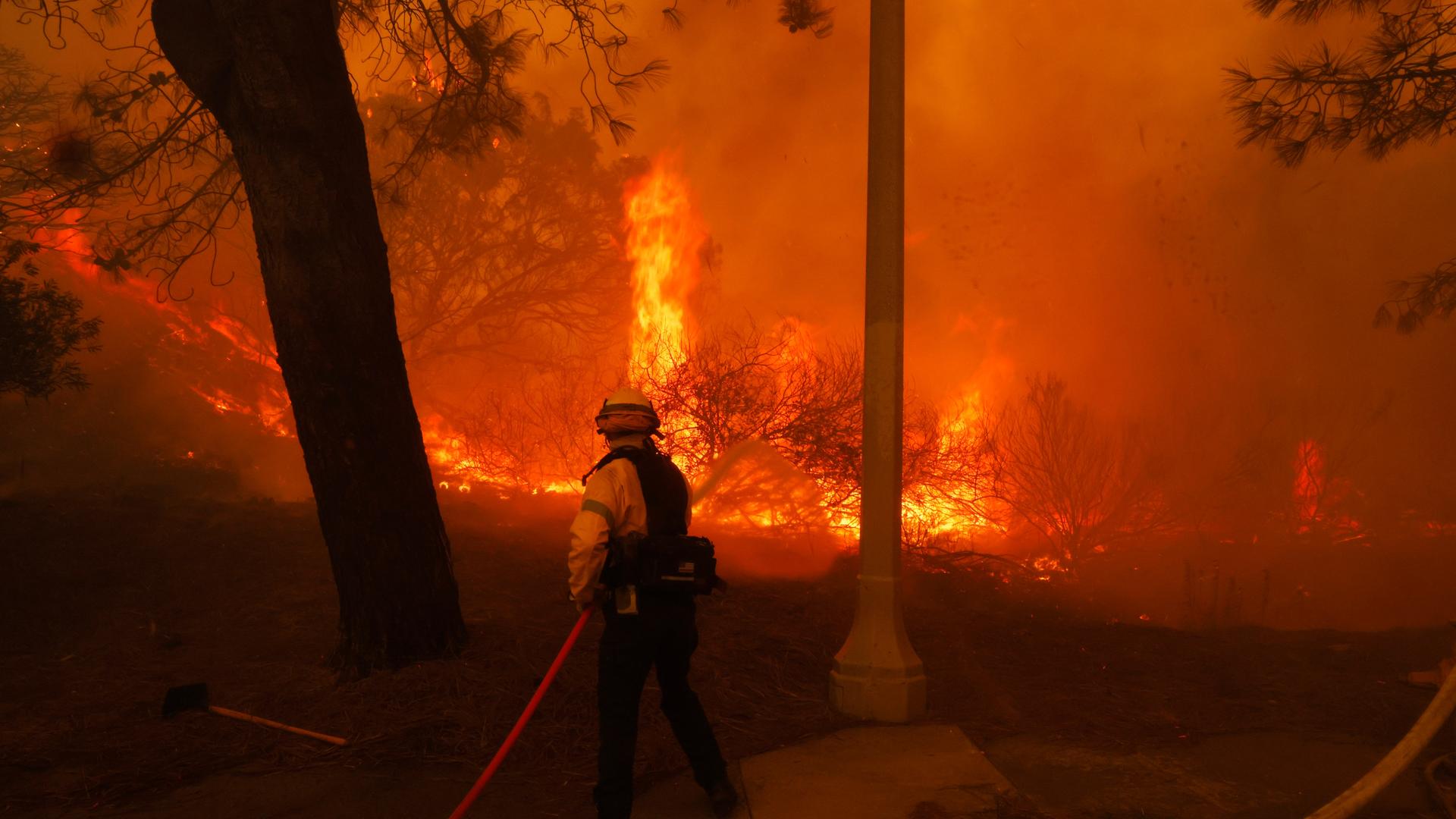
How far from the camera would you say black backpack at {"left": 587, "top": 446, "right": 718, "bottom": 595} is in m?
3.74

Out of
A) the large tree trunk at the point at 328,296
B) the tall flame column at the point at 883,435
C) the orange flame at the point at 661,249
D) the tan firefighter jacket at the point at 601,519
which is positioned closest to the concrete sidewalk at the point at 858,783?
the tall flame column at the point at 883,435

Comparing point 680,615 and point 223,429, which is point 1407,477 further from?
point 223,429

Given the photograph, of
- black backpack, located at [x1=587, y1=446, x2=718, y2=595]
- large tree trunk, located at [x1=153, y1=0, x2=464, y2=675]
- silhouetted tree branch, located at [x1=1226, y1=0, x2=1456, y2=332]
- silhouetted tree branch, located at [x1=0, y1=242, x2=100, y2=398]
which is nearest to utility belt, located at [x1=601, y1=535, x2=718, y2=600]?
black backpack, located at [x1=587, y1=446, x2=718, y2=595]

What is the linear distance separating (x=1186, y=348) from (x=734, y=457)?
9906mm

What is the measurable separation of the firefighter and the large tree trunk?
2.14 m

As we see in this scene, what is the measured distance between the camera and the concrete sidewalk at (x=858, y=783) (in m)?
4.04

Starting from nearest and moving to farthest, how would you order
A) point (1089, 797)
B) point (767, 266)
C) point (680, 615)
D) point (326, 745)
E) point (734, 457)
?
point (680, 615), point (1089, 797), point (326, 745), point (734, 457), point (767, 266)

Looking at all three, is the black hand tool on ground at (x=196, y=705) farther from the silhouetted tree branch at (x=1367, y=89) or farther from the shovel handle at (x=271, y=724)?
the silhouetted tree branch at (x=1367, y=89)

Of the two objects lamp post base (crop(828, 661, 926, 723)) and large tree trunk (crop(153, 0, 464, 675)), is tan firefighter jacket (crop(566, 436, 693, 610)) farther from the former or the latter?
large tree trunk (crop(153, 0, 464, 675))

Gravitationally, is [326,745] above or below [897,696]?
below

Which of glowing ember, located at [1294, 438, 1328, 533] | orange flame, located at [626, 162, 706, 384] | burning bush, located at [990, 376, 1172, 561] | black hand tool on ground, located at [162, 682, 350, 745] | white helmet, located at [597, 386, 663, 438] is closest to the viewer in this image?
white helmet, located at [597, 386, 663, 438]

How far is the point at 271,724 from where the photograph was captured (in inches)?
198

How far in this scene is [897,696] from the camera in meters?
5.13

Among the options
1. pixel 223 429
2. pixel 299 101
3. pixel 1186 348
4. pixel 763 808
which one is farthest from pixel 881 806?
pixel 223 429
